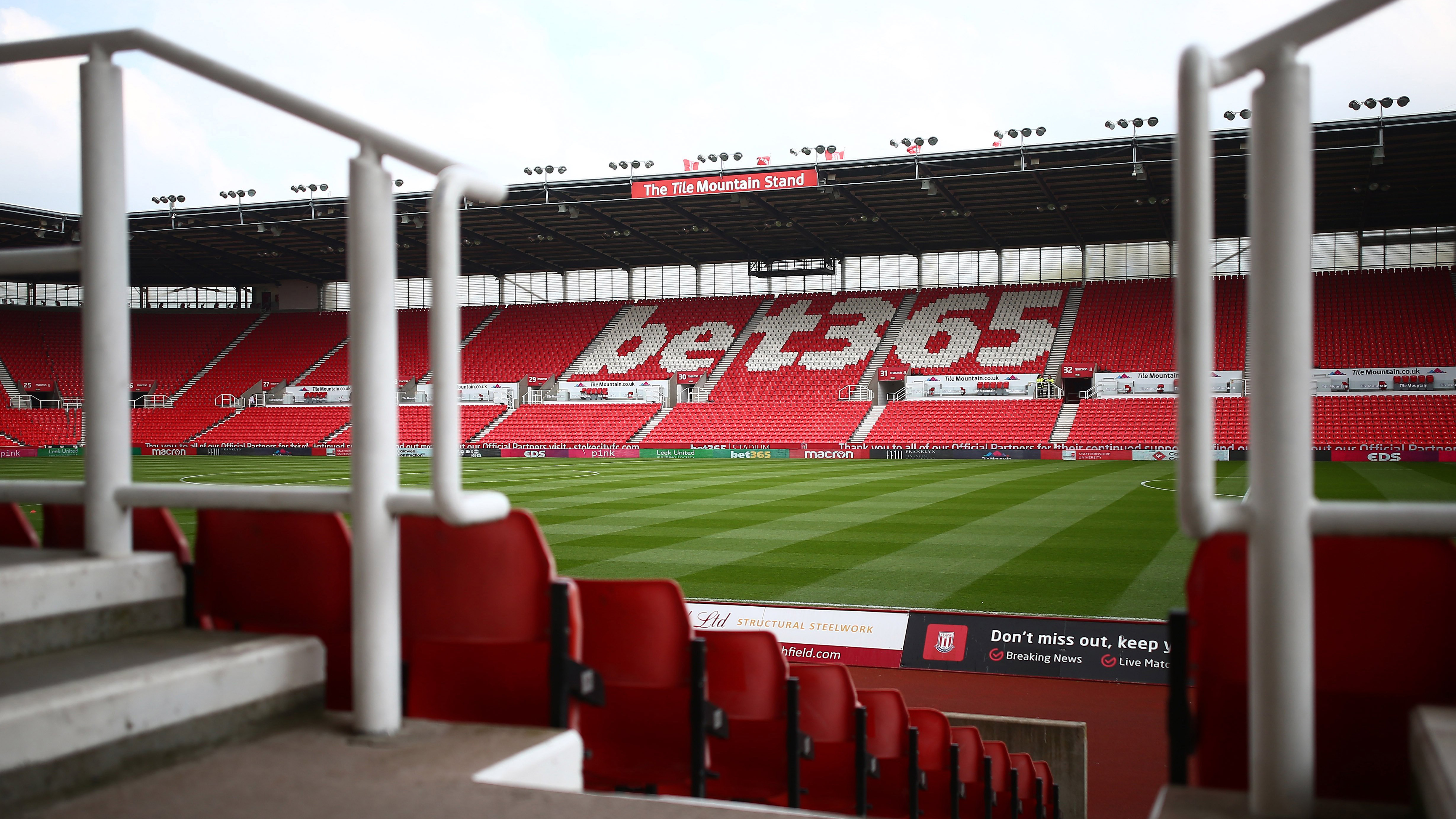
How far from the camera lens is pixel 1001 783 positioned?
6.58m

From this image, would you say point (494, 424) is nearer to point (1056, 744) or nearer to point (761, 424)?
point (761, 424)

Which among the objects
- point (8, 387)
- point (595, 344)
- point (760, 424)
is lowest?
point (760, 424)

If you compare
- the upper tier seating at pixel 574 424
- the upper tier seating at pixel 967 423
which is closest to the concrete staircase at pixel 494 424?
the upper tier seating at pixel 574 424

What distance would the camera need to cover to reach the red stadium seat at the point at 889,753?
5.48 meters

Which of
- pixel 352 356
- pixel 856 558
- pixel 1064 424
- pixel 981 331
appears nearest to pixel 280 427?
pixel 981 331

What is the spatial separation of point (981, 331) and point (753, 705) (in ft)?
142

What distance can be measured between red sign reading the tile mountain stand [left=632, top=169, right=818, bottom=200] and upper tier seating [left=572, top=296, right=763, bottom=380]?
1316 cm

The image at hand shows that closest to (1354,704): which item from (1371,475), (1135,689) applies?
(1135,689)

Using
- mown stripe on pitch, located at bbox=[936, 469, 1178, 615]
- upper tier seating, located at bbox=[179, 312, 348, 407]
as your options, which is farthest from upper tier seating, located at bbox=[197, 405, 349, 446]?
mown stripe on pitch, located at bbox=[936, 469, 1178, 615]

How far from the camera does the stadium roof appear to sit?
1267 inches

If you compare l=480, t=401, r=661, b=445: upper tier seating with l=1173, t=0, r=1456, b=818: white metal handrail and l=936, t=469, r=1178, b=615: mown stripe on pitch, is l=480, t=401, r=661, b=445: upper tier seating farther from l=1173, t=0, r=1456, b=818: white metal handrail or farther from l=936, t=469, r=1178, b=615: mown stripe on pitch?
l=1173, t=0, r=1456, b=818: white metal handrail

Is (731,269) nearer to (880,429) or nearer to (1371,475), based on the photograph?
(880,429)

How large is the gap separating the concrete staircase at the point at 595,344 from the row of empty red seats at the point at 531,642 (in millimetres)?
46149

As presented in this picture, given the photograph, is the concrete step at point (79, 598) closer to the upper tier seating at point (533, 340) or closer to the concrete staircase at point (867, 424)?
the concrete staircase at point (867, 424)
